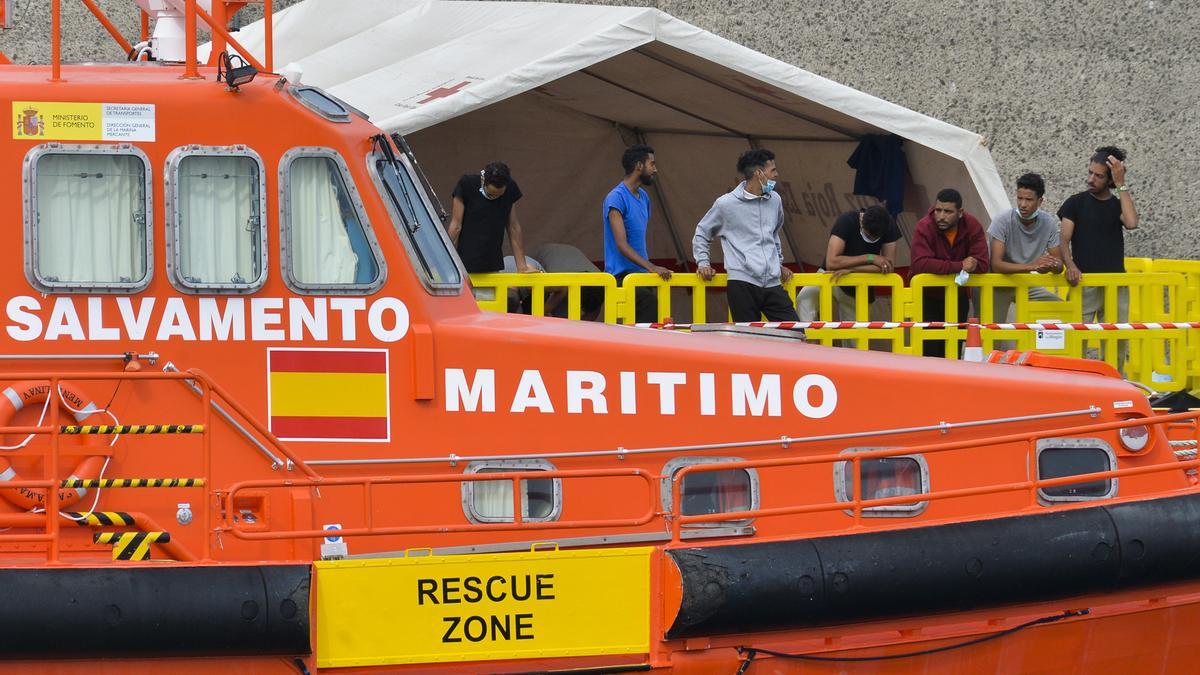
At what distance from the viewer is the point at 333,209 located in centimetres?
569

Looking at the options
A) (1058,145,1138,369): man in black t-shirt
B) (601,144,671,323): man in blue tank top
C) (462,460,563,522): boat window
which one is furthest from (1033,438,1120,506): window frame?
(1058,145,1138,369): man in black t-shirt

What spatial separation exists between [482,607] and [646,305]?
4639 mm

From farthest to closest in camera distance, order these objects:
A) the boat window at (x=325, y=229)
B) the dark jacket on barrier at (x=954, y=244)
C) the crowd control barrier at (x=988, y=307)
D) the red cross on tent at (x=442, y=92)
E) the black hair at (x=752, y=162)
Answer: the red cross on tent at (x=442, y=92) → the dark jacket on barrier at (x=954, y=244) → the crowd control barrier at (x=988, y=307) → the black hair at (x=752, y=162) → the boat window at (x=325, y=229)

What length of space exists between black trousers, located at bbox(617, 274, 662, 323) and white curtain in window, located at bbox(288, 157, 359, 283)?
4159mm

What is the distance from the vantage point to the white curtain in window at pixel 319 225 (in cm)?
564

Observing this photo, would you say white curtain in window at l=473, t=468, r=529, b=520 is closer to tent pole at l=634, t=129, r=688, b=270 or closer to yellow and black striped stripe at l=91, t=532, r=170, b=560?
yellow and black striped stripe at l=91, t=532, r=170, b=560

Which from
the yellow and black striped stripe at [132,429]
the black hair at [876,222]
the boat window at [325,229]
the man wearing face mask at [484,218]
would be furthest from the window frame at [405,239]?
the black hair at [876,222]

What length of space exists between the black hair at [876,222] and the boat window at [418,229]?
457 cm

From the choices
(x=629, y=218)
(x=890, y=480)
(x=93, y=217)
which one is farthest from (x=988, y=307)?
(x=93, y=217)

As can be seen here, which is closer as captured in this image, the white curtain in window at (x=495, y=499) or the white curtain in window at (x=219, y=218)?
the white curtain in window at (x=219, y=218)

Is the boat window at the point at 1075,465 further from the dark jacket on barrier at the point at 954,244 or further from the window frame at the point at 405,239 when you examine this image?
the dark jacket on barrier at the point at 954,244

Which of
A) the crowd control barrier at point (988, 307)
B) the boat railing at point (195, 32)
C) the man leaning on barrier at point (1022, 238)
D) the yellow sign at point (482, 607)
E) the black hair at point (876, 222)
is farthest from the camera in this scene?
the man leaning on barrier at point (1022, 238)

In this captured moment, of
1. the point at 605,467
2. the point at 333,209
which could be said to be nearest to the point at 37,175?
the point at 333,209

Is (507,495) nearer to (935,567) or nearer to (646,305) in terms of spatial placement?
(935,567)
